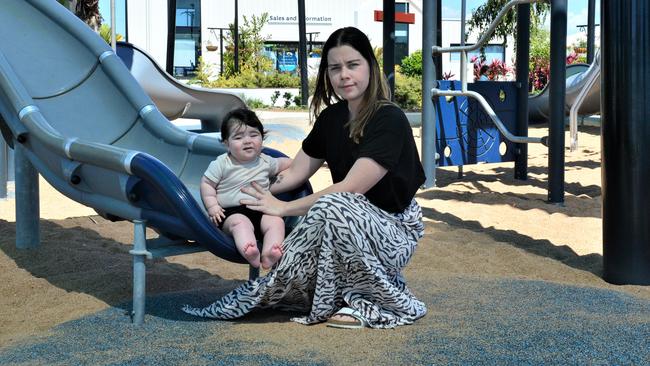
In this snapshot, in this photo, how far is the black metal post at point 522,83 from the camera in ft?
27.1

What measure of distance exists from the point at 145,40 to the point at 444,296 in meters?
33.9

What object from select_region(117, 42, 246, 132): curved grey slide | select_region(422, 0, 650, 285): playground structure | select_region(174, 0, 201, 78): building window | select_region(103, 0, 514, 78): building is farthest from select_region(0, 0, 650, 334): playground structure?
select_region(174, 0, 201, 78): building window

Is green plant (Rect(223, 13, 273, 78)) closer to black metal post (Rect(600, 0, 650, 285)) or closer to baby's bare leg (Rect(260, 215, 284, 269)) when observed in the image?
black metal post (Rect(600, 0, 650, 285))

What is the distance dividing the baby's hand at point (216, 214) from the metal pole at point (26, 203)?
2.01 metres

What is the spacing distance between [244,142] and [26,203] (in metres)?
2.14

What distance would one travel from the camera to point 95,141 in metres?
4.80

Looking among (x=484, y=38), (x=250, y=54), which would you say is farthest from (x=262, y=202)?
(x=250, y=54)

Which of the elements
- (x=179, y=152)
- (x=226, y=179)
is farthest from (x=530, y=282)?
(x=179, y=152)

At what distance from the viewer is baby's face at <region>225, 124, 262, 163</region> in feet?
11.5

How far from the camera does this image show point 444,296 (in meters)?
3.79

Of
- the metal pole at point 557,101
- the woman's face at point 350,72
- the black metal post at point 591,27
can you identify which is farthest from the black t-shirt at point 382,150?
the black metal post at point 591,27

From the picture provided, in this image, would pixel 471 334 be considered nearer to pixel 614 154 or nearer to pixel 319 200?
pixel 319 200

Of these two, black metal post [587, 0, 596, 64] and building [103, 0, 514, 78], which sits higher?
building [103, 0, 514, 78]

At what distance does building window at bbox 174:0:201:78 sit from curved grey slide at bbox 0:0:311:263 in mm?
29308
